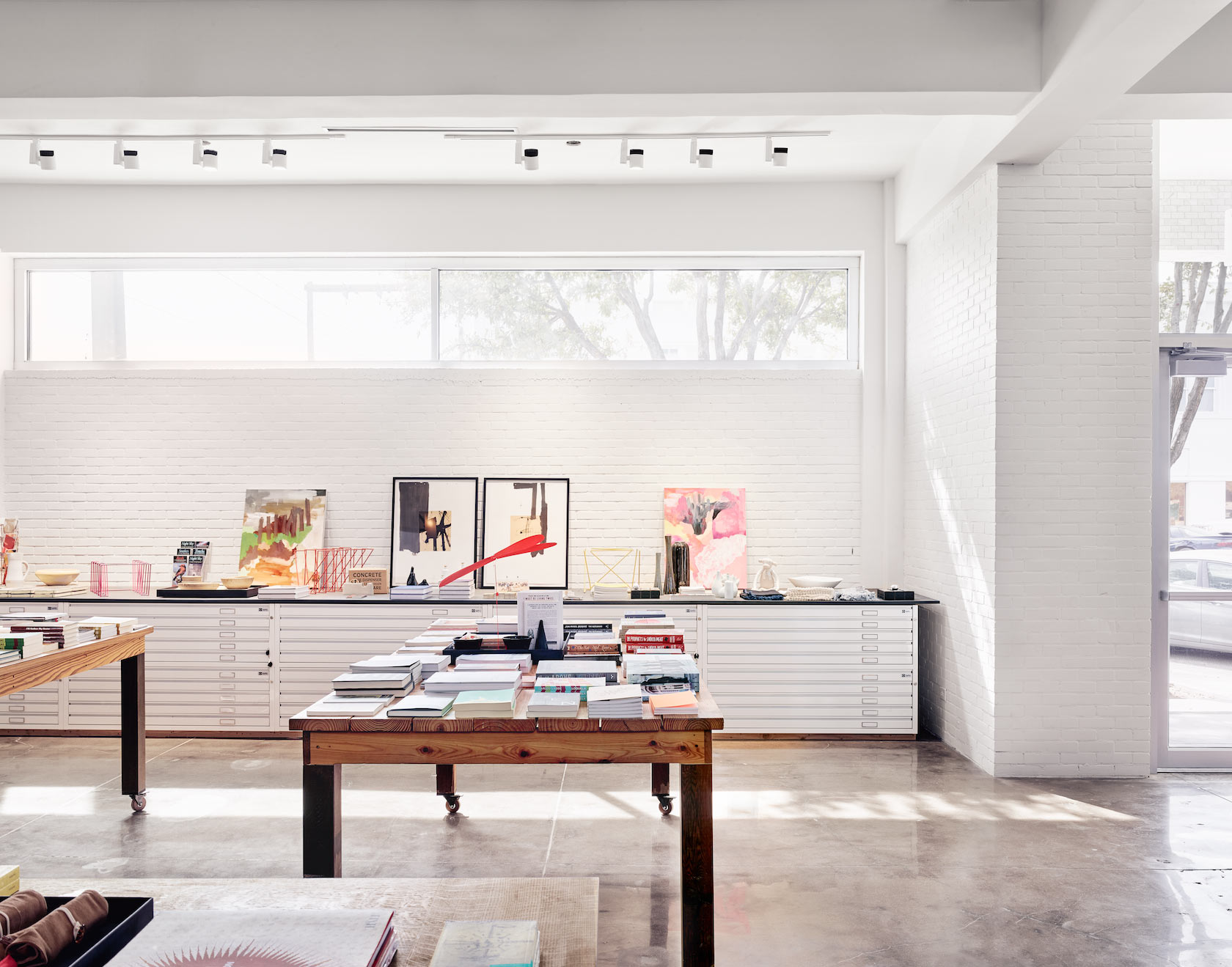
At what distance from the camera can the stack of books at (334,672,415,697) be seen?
326 centimetres

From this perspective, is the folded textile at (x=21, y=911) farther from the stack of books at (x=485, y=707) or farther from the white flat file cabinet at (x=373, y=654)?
the white flat file cabinet at (x=373, y=654)

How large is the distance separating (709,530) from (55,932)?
5.94m

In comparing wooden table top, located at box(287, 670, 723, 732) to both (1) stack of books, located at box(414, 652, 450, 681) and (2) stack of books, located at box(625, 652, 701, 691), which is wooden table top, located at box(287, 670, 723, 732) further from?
(1) stack of books, located at box(414, 652, 450, 681)

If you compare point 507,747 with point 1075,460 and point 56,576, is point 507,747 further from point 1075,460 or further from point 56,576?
point 56,576

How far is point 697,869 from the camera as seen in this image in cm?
285

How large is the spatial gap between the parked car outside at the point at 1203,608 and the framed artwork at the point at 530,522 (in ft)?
13.5

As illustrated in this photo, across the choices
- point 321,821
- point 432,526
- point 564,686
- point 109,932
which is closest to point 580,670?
point 564,686

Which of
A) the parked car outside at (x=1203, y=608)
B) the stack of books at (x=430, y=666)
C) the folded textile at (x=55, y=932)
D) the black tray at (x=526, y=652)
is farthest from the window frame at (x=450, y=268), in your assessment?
the folded textile at (x=55, y=932)

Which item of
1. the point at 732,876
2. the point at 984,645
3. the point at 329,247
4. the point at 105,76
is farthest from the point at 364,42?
the point at 984,645

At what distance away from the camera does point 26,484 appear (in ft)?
23.2

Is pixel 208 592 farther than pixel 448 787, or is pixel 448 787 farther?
pixel 208 592

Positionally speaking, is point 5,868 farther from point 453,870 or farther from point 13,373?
point 13,373

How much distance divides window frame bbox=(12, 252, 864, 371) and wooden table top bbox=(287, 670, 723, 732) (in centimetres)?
446

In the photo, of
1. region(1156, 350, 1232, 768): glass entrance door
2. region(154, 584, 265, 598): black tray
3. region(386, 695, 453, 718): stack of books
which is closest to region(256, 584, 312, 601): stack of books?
region(154, 584, 265, 598): black tray
